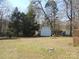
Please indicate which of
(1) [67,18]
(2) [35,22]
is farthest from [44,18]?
(1) [67,18]

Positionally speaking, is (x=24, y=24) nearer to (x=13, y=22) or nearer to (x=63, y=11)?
(x=13, y=22)

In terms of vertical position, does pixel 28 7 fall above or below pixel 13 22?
above

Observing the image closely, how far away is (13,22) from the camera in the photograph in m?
44.9

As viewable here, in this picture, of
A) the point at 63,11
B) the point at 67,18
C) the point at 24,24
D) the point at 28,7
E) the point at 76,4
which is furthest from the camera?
the point at 28,7

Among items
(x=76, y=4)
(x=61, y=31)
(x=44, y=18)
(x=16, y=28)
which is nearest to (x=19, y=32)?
(x=16, y=28)

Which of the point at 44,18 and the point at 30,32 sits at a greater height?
the point at 44,18

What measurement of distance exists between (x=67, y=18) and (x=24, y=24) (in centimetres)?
1208

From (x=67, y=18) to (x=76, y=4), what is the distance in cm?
1800

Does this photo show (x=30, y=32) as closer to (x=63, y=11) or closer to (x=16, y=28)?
(x=16, y=28)

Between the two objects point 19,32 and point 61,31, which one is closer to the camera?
point 19,32

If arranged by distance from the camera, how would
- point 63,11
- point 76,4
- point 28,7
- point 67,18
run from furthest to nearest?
point 28,7, point 67,18, point 63,11, point 76,4

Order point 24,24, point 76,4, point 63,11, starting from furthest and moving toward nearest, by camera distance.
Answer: point 24,24 < point 63,11 < point 76,4

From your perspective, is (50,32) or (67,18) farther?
(50,32)

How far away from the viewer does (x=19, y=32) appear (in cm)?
4522
